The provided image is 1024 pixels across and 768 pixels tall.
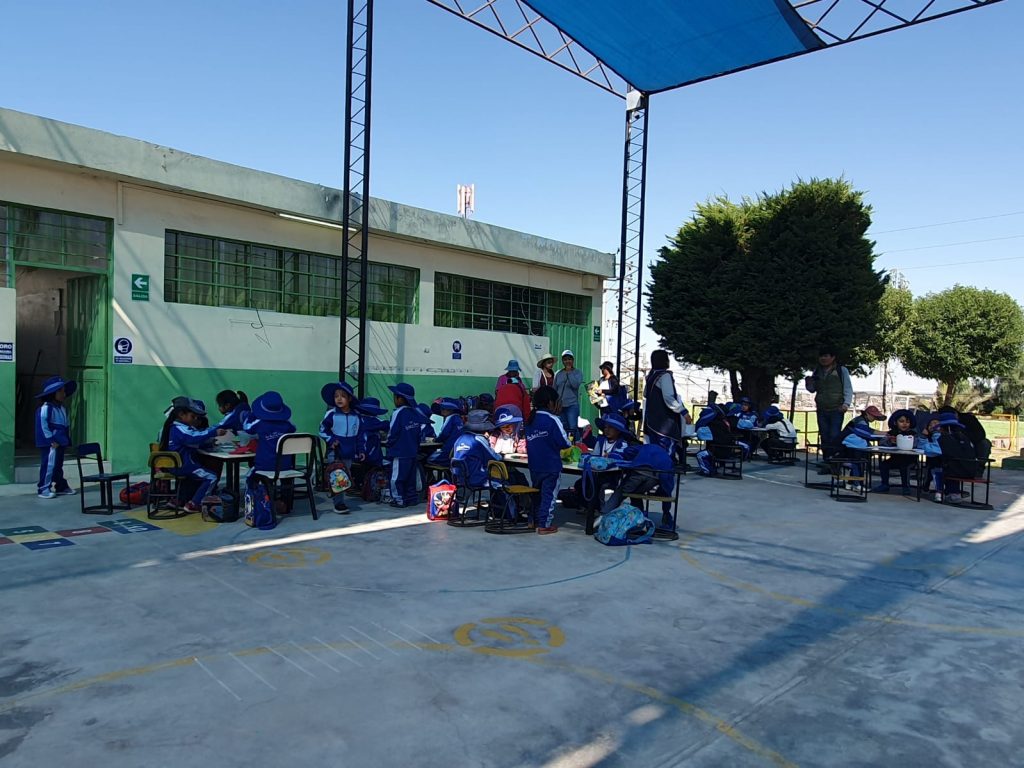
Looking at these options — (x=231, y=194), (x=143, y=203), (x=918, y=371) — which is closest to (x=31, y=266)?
(x=143, y=203)

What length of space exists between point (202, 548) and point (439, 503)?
2.72m

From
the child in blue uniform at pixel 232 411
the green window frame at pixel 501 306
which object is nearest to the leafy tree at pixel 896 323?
the green window frame at pixel 501 306

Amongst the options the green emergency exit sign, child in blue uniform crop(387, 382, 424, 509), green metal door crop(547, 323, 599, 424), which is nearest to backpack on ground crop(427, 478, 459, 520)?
child in blue uniform crop(387, 382, 424, 509)

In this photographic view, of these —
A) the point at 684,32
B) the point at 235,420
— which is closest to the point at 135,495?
the point at 235,420

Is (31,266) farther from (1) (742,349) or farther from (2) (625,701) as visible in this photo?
(1) (742,349)

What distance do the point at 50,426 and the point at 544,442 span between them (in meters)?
6.36

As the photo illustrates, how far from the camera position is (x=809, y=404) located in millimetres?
40469

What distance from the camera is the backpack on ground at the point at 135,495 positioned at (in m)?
8.91

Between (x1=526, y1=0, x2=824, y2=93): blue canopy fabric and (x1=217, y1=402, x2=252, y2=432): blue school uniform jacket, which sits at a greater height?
(x1=526, y1=0, x2=824, y2=93): blue canopy fabric

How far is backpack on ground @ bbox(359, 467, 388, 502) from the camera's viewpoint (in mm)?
9539

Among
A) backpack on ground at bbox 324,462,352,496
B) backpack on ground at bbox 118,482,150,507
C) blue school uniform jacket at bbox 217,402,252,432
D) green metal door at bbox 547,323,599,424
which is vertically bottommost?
backpack on ground at bbox 118,482,150,507

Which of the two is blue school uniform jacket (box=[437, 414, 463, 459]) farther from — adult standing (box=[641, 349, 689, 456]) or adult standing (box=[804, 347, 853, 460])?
adult standing (box=[804, 347, 853, 460])

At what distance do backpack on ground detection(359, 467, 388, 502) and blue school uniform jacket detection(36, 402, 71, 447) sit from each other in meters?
3.79

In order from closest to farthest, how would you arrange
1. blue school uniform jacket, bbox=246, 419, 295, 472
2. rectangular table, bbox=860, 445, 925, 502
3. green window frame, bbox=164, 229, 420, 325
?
blue school uniform jacket, bbox=246, 419, 295, 472
rectangular table, bbox=860, 445, 925, 502
green window frame, bbox=164, 229, 420, 325
